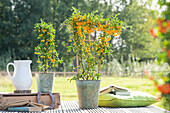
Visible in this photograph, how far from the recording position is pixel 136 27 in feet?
45.4

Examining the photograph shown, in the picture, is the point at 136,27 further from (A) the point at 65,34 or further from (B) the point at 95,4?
(A) the point at 65,34

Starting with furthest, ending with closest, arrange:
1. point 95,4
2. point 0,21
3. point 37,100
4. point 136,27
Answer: point 136,27 < point 95,4 < point 0,21 < point 37,100

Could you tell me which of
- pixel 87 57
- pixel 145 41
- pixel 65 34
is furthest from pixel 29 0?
pixel 87 57

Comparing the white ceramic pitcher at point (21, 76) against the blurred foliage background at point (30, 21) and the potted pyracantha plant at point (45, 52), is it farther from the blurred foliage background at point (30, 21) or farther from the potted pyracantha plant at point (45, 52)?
the blurred foliage background at point (30, 21)

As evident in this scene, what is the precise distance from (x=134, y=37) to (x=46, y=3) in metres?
5.47

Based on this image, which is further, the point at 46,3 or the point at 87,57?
the point at 46,3

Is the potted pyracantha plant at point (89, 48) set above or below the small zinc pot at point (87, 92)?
above

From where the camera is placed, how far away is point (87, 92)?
3.03m

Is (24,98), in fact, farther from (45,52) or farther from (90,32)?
(90,32)

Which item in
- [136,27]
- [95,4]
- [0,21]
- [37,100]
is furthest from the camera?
[136,27]

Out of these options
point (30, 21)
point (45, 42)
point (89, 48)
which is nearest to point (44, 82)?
point (45, 42)

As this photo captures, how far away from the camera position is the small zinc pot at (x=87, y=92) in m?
3.03

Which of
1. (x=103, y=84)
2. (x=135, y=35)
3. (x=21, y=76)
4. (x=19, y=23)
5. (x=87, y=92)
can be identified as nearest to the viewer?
(x=87, y=92)

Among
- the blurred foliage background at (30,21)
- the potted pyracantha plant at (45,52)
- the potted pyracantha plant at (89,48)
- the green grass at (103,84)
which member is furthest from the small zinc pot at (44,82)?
the blurred foliage background at (30,21)
